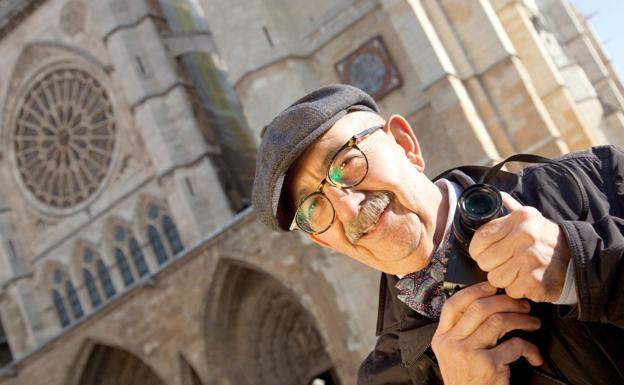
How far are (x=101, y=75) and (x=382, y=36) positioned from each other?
7.14 metres

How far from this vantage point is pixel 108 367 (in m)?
13.4

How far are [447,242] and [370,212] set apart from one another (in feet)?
0.48

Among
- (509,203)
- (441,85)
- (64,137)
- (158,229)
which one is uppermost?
(64,137)

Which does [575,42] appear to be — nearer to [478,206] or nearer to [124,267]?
[124,267]

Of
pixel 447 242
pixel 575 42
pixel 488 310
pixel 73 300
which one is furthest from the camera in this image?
pixel 575 42

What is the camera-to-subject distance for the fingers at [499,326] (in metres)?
1.12

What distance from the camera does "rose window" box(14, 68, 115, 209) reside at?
1584cm

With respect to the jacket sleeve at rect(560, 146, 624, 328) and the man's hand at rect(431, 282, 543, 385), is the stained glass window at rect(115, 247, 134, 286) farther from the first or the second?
the jacket sleeve at rect(560, 146, 624, 328)

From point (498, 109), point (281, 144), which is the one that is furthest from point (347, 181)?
point (498, 109)

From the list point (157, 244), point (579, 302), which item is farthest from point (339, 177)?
point (157, 244)

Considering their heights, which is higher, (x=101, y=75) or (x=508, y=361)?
(x=101, y=75)

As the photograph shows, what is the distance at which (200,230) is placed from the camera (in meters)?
13.4

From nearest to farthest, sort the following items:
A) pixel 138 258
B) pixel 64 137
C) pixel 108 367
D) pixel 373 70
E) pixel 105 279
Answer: pixel 373 70
pixel 108 367
pixel 138 258
pixel 105 279
pixel 64 137

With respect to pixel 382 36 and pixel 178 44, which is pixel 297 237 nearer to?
pixel 382 36
